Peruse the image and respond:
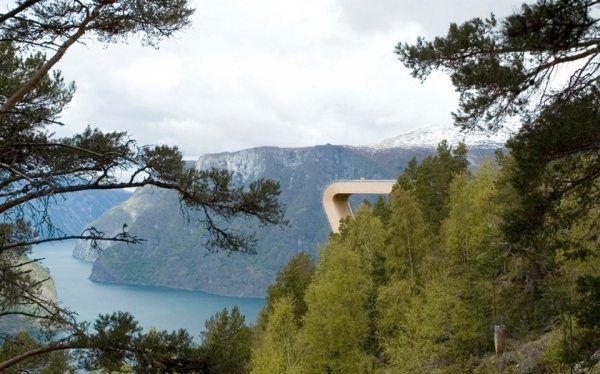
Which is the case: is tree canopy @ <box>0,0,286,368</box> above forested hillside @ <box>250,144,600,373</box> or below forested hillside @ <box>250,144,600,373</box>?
above

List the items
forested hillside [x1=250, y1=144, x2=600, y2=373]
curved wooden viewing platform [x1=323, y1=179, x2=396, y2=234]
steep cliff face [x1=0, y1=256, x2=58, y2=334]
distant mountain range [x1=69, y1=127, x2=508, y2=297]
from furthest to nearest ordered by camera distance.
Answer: distant mountain range [x1=69, y1=127, x2=508, y2=297]
curved wooden viewing platform [x1=323, y1=179, x2=396, y2=234]
forested hillside [x1=250, y1=144, x2=600, y2=373]
steep cliff face [x1=0, y1=256, x2=58, y2=334]

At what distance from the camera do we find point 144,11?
6.22 meters

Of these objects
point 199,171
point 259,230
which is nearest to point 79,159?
point 199,171

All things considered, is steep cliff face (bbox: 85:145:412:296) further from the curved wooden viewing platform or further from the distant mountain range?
the curved wooden viewing platform

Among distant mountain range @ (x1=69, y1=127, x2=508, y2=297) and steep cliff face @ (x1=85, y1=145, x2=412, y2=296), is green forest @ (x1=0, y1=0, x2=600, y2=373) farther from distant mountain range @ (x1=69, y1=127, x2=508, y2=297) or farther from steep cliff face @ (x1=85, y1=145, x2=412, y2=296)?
distant mountain range @ (x1=69, y1=127, x2=508, y2=297)

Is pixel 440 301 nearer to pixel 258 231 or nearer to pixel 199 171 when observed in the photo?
pixel 199 171

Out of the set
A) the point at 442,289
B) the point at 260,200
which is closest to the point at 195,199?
the point at 260,200

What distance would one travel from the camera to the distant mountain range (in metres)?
149

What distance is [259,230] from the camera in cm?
14512

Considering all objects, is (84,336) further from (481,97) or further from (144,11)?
(481,97)

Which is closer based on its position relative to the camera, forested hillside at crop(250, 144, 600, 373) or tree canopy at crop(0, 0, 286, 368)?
tree canopy at crop(0, 0, 286, 368)

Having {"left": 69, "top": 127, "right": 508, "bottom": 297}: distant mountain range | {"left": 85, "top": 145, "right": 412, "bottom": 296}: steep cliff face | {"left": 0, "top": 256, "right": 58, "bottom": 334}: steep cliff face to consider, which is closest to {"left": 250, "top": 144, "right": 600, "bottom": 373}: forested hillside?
{"left": 0, "top": 256, "right": 58, "bottom": 334}: steep cliff face

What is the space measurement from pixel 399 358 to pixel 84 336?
32.2ft

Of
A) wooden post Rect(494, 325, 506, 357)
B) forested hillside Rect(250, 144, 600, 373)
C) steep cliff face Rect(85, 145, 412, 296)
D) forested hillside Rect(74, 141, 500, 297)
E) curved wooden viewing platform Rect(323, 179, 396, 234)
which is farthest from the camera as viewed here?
steep cliff face Rect(85, 145, 412, 296)
